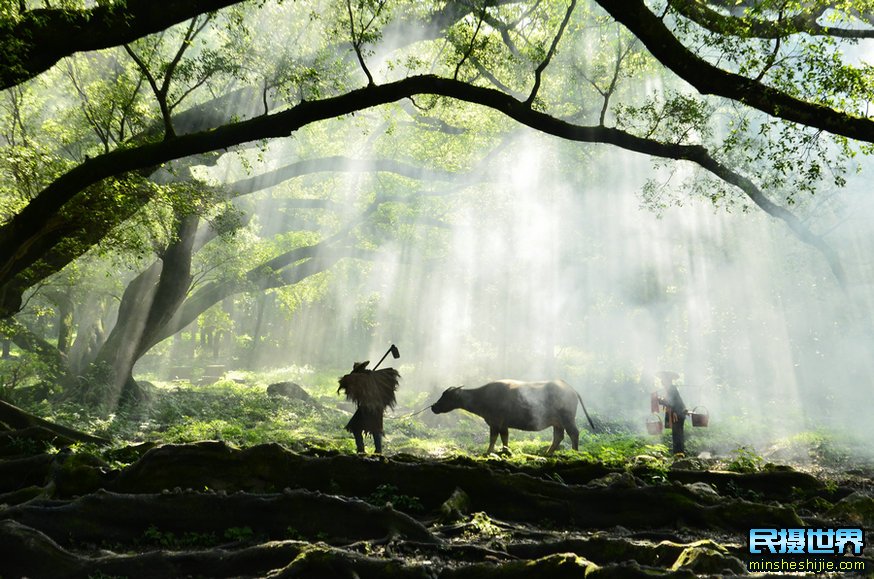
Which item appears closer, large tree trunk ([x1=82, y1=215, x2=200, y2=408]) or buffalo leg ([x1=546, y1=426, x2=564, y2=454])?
buffalo leg ([x1=546, y1=426, x2=564, y2=454])

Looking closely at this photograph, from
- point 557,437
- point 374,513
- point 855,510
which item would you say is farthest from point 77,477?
point 557,437

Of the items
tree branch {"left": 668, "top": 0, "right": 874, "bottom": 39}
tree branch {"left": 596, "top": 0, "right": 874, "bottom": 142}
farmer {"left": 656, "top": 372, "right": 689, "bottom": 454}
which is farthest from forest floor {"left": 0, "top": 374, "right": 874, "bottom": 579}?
tree branch {"left": 668, "top": 0, "right": 874, "bottom": 39}

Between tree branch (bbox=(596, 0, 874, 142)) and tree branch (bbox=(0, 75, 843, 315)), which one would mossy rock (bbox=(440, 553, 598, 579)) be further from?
tree branch (bbox=(596, 0, 874, 142))

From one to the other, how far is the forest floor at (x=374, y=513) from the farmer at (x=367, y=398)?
2798 mm

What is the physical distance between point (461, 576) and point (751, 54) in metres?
9.75

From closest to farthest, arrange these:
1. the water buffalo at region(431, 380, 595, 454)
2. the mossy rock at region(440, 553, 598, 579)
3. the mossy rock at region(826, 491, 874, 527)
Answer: the mossy rock at region(440, 553, 598, 579), the mossy rock at region(826, 491, 874, 527), the water buffalo at region(431, 380, 595, 454)

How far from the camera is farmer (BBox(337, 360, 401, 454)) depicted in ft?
40.2

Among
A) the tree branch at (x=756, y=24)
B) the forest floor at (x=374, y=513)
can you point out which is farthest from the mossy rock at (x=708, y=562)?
the tree branch at (x=756, y=24)

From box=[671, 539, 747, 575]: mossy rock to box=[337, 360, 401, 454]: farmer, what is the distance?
25.1 feet

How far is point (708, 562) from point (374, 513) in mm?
3637

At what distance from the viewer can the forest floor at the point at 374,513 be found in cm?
562

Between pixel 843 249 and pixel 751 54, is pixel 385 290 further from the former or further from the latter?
pixel 751 54

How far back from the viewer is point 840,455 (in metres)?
18.4

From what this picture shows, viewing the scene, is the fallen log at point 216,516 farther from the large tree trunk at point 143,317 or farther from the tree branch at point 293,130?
the large tree trunk at point 143,317
